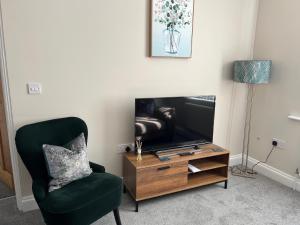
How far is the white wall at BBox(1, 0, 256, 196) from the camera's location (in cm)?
208

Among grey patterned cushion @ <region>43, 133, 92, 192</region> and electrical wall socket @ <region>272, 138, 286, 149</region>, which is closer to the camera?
grey patterned cushion @ <region>43, 133, 92, 192</region>

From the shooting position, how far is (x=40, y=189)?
70.8 inches

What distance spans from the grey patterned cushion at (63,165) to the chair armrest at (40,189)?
0.05 m

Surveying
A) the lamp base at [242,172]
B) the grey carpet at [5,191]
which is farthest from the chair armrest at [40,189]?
the lamp base at [242,172]

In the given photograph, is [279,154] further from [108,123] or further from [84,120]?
[84,120]

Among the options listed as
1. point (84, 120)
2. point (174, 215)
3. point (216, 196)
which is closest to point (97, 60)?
Answer: point (84, 120)

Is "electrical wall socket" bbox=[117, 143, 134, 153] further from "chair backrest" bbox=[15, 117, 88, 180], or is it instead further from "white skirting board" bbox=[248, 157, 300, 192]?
"white skirting board" bbox=[248, 157, 300, 192]

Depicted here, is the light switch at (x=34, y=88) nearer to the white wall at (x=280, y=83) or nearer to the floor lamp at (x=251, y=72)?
the floor lamp at (x=251, y=72)

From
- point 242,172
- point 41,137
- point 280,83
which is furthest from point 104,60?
point 242,172

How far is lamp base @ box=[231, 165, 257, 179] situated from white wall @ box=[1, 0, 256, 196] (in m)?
0.93

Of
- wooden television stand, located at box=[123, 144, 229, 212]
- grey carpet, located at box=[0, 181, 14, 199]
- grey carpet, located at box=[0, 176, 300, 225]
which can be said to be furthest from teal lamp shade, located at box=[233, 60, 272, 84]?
grey carpet, located at box=[0, 181, 14, 199]

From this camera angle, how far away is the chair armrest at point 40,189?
1.74 meters

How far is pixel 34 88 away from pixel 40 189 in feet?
2.99

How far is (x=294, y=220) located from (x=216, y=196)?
750 mm
